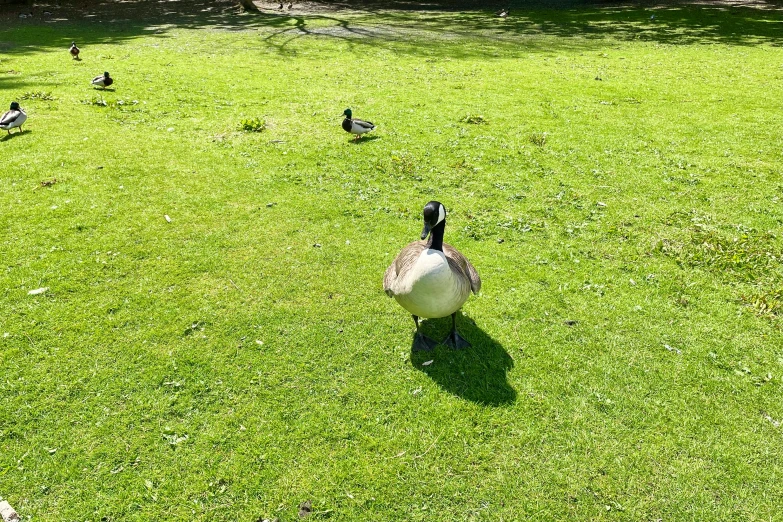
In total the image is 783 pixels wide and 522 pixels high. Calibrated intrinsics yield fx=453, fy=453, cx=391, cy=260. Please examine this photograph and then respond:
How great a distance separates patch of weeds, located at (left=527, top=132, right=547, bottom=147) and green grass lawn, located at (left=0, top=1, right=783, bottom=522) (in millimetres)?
77

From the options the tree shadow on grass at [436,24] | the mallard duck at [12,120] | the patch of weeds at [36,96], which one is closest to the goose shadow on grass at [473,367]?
the mallard duck at [12,120]

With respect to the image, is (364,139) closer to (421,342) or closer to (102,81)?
(421,342)

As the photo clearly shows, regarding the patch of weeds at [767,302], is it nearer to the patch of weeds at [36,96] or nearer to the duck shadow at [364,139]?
the duck shadow at [364,139]

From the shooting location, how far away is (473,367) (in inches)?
224

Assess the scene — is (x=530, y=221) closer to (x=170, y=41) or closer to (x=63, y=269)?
(x=63, y=269)

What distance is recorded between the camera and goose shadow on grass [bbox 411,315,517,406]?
210 inches

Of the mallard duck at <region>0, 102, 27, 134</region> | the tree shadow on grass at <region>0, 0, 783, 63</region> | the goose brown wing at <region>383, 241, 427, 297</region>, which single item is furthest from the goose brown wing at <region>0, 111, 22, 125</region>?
the tree shadow on grass at <region>0, 0, 783, 63</region>

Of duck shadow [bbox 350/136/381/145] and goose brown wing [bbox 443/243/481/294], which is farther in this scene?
duck shadow [bbox 350/136/381/145]

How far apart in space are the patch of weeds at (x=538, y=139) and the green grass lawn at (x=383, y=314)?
77 millimetres

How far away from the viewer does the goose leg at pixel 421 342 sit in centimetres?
592

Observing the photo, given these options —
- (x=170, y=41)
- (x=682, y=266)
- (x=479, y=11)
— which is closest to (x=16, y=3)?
(x=170, y=41)

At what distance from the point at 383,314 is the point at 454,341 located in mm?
1132

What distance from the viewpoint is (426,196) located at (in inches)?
377

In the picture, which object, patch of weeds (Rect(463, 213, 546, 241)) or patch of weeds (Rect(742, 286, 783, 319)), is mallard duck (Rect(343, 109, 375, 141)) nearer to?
patch of weeds (Rect(463, 213, 546, 241))
